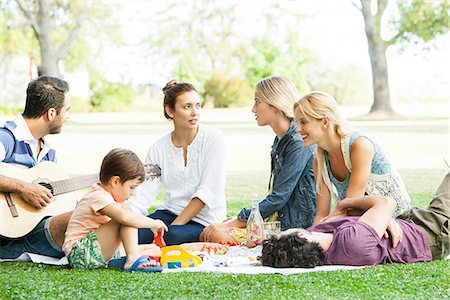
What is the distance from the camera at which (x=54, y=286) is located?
3.49 metres

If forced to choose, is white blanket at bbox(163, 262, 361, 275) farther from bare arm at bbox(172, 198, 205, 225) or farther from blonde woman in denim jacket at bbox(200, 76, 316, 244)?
bare arm at bbox(172, 198, 205, 225)

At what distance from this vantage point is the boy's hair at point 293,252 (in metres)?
3.71

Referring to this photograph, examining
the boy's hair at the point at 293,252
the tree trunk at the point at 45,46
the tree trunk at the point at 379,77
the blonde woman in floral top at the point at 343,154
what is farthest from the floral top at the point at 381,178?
the tree trunk at the point at 45,46

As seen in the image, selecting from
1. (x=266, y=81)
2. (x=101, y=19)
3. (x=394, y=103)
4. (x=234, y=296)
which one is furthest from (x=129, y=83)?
(x=234, y=296)

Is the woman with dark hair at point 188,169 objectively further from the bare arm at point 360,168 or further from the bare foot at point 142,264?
the bare arm at point 360,168

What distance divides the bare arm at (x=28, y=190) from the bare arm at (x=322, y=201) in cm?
134

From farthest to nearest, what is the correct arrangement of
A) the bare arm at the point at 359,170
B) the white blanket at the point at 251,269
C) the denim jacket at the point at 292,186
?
the denim jacket at the point at 292,186 < the bare arm at the point at 359,170 < the white blanket at the point at 251,269

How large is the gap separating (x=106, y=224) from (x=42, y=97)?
2.94 feet

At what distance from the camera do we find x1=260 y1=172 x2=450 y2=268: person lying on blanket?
3.72 metres

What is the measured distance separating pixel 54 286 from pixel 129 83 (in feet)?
63.8

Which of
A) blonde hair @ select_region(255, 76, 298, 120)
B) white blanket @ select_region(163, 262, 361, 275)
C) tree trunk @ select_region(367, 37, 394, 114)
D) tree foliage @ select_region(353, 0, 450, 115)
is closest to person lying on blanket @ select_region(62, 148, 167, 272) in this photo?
white blanket @ select_region(163, 262, 361, 275)

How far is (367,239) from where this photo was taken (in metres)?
3.72

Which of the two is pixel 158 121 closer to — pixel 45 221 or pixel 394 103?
pixel 394 103

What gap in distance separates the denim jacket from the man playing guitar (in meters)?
1.04
